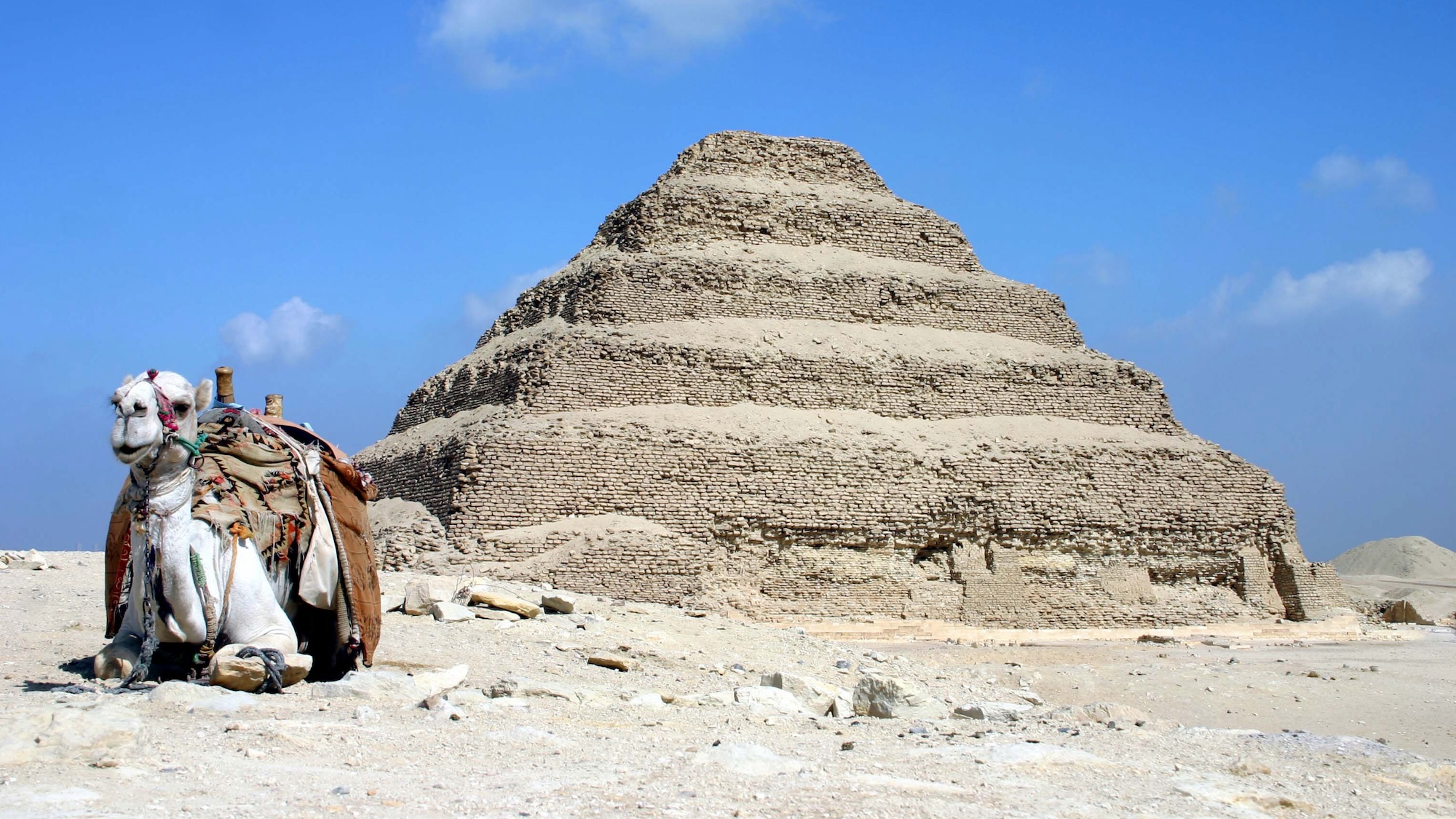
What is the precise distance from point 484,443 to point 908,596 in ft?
24.8

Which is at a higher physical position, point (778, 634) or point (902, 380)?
point (902, 380)

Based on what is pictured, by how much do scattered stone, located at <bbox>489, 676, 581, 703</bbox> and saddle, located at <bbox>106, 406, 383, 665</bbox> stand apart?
0.88 m

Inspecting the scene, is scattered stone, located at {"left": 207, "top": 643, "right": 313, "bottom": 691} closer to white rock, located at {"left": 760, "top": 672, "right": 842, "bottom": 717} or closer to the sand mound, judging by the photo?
white rock, located at {"left": 760, "top": 672, "right": 842, "bottom": 717}

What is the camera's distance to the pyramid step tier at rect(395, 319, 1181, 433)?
23016mm

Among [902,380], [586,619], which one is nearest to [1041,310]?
[902,380]

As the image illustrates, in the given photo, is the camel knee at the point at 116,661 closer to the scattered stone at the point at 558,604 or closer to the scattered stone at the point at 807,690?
the scattered stone at the point at 807,690

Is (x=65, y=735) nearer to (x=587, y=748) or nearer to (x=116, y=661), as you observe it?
(x=116, y=661)

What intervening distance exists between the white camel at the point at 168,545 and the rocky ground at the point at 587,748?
367mm

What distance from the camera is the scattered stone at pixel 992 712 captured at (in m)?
8.70

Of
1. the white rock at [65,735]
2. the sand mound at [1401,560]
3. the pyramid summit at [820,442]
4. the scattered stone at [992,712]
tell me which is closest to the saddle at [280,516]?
the white rock at [65,735]

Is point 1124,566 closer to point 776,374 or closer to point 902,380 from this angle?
point 902,380

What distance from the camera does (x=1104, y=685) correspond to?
1555cm

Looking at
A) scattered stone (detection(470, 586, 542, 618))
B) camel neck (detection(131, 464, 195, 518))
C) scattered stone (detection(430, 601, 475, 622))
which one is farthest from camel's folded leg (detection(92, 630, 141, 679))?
scattered stone (detection(470, 586, 542, 618))

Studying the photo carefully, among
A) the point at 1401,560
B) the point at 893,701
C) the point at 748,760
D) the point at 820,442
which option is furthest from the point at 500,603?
the point at 1401,560
